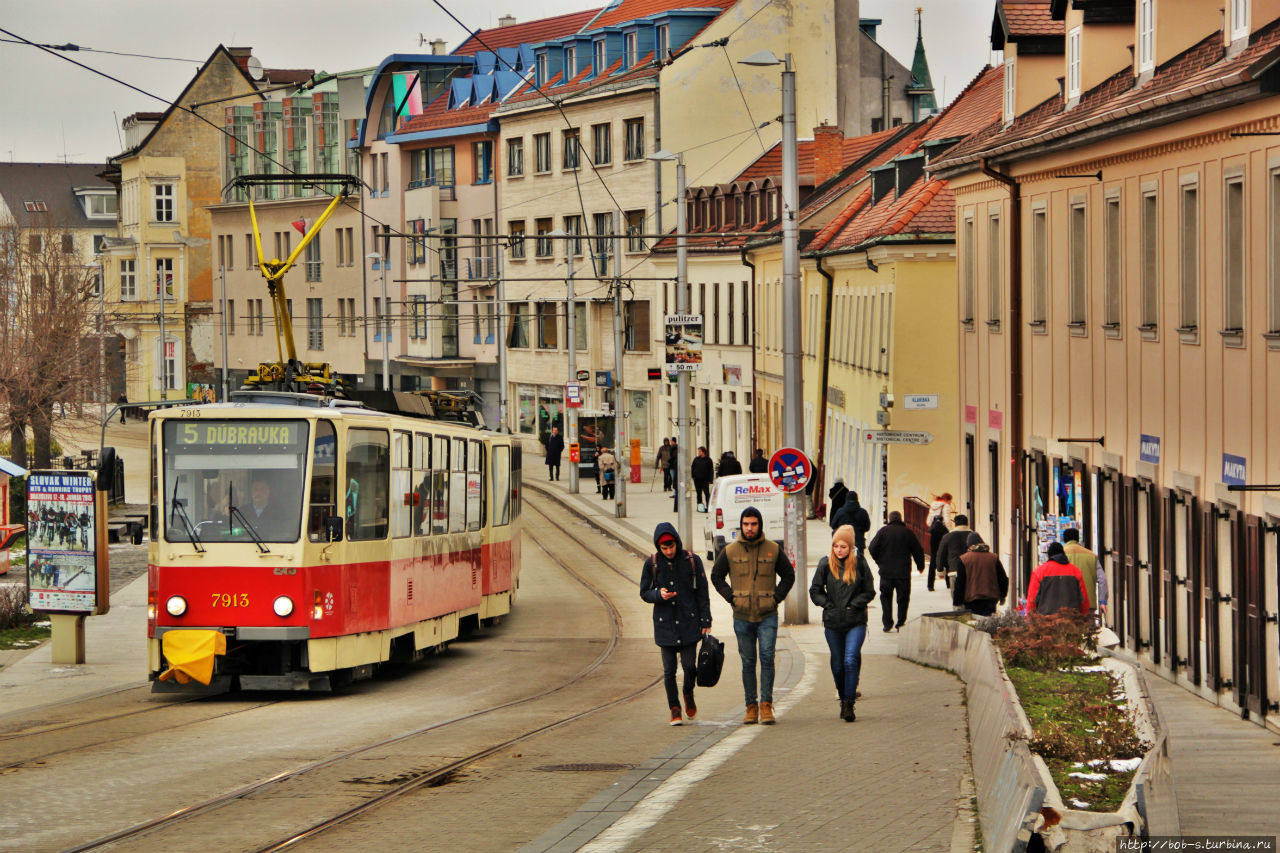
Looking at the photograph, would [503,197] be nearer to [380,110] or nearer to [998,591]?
[380,110]

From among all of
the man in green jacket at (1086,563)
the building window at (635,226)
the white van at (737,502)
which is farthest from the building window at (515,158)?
the man in green jacket at (1086,563)

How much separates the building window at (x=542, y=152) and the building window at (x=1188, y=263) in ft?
182

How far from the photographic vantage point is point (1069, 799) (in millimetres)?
9125

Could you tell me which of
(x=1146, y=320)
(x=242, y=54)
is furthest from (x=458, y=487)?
(x=242, y=54)

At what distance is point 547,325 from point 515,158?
6981mm

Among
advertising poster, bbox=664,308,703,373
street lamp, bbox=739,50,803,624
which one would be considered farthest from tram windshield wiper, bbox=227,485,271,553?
advertising poster, bbox=664,308,703,373

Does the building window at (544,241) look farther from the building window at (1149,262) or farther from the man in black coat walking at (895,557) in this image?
the building window at (1149,262)

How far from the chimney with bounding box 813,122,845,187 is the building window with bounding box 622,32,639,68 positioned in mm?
14338

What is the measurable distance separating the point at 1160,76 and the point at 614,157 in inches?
1944

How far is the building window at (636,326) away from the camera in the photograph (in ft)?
228

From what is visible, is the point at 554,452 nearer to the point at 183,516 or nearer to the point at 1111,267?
the point at 1111,267

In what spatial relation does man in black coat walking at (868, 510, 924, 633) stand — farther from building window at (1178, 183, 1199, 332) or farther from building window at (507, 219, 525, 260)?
building window at (507, 219, 525, 260)

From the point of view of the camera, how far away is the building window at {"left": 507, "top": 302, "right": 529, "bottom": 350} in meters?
77.1

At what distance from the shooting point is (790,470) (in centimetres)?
2550
